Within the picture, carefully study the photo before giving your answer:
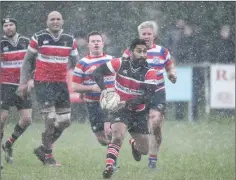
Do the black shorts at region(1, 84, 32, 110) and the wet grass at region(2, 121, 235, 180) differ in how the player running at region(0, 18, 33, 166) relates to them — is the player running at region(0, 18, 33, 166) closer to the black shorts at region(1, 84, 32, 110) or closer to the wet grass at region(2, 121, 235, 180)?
the black shorts at region(1, 84, 32, 110)

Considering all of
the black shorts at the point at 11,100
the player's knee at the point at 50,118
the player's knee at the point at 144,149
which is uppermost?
the black shorts at the point at 11,100

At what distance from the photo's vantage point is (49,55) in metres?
9.42

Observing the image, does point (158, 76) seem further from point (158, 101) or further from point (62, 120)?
point (62, 120)

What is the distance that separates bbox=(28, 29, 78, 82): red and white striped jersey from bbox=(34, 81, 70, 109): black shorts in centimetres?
6

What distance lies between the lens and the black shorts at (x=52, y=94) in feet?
30.7

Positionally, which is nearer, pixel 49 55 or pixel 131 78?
pixel 131 78

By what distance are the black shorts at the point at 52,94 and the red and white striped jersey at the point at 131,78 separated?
141 centimetres

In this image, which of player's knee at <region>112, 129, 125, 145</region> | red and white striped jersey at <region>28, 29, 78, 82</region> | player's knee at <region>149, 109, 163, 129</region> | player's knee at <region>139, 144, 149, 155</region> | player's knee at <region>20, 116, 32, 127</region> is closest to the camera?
player's knee at <region>112, 129, 125, 145</region>

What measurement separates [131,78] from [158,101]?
926mm

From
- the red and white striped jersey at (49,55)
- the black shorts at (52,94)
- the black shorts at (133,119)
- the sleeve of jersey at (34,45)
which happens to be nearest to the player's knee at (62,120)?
the black shorts at (52,94)

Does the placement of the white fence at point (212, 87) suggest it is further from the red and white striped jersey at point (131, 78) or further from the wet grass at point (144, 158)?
the red and white striped jersey at point (131, 78)

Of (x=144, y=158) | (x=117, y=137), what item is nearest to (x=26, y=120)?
(x=144, y=158)

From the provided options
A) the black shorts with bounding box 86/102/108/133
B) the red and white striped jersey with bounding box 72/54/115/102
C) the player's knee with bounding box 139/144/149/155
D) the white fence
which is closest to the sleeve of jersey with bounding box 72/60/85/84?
the red and white striped jersey with bounding box 72/54/115/102

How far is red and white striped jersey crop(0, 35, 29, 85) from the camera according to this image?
1005 cm
